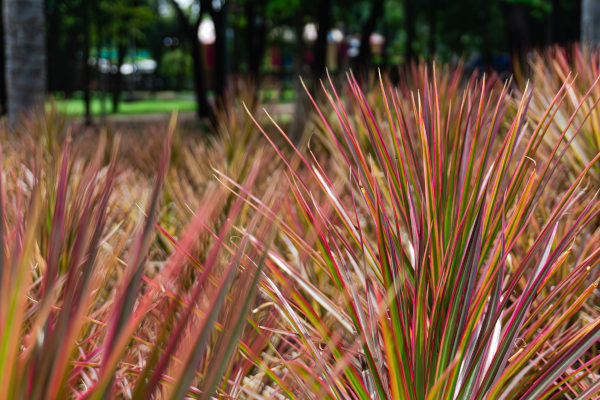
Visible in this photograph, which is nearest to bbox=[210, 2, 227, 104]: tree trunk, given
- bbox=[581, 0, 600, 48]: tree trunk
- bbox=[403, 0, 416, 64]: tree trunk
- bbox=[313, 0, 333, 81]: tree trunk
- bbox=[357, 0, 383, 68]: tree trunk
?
bbox=[313, 0, 333, 81]: tree trunk

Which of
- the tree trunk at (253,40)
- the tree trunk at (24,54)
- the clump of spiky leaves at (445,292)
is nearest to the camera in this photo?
the clump of spiky leaves at (445,292)

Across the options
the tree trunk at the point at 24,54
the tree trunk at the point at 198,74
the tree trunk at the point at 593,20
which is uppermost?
the tree trunk at the point at 593,20

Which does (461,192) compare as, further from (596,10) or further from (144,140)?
(596,10)

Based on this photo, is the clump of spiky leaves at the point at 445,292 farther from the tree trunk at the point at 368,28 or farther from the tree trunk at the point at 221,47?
the tree trunk at the point at 368,28

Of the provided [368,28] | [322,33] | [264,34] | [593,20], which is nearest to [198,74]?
[322,33]

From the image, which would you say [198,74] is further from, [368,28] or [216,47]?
[368,28]

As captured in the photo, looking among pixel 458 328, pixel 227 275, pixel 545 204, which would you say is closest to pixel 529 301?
pixel 458 328

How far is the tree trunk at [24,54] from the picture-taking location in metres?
6.74

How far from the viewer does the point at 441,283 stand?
1.17m

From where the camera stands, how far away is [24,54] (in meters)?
7.00

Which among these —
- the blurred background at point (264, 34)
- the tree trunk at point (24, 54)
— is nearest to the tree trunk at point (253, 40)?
the blurred background at point (264, 34)

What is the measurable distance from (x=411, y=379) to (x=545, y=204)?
1.51 metres

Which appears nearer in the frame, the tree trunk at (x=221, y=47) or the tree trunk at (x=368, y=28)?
the tree trunk at (x=221, y=47)

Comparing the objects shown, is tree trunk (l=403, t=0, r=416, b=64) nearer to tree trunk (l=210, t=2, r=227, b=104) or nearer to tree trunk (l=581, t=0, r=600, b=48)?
tree trunk (l=210, t=2, r=227, b=104)
